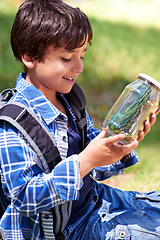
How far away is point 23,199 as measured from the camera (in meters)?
1.42

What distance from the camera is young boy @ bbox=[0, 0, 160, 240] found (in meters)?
1.42

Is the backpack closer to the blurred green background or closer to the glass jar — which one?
the glass jar

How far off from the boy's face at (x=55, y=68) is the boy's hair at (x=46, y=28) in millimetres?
25

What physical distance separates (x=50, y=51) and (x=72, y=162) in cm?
49

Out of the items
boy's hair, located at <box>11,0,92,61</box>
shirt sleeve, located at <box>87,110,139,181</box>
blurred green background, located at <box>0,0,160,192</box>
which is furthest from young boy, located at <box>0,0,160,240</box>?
blurred green background, located at <box>0,0,160,192</box>

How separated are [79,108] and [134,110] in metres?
0.39

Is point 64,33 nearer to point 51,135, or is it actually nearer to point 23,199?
point 51,135

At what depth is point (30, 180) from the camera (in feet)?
4.72

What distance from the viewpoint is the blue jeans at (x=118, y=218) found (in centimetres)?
161

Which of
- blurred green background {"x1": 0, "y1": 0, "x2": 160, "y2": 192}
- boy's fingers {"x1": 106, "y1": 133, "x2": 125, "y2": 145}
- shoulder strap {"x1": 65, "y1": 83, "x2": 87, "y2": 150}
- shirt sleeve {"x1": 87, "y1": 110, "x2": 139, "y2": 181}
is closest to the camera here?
boy's fingers {"x1": 106, "y1": 133, "x2": 125, "y2": 145}

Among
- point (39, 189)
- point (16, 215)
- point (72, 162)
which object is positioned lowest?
point (16, 215)

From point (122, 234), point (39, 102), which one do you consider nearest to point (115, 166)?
point (122, 234)

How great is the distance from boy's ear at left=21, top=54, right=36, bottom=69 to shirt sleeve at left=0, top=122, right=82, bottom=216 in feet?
1.09

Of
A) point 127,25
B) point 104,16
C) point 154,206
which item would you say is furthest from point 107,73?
point 154,206
